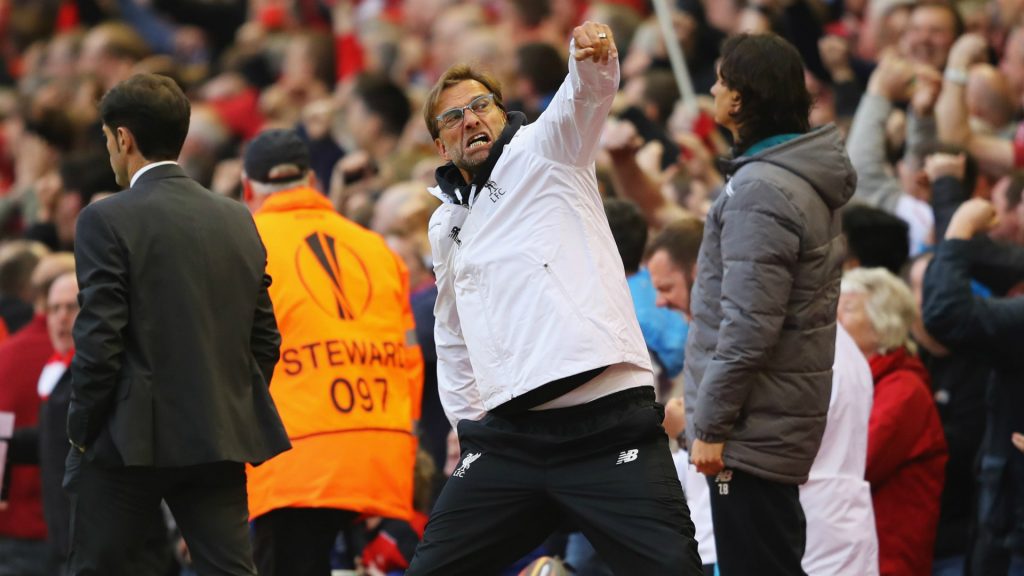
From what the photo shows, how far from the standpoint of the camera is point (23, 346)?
338 inches

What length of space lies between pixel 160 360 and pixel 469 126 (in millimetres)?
1298

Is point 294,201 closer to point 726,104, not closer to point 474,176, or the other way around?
point 474,176

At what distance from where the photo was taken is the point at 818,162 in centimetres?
578

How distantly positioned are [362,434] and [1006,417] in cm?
262

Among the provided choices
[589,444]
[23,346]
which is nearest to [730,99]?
[589,444]

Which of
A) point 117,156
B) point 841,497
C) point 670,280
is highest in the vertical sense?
point 117,156

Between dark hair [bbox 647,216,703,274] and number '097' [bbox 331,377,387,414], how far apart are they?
4.29 ft

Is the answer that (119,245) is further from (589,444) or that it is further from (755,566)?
(755,566)

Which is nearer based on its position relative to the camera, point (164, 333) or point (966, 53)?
point (164, 333)

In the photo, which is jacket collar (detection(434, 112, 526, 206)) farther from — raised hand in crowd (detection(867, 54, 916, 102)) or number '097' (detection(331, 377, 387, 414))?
raised hand in crowd (detection(867, 54, 916, 102))

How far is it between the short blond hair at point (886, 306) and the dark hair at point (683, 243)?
26.5 inches

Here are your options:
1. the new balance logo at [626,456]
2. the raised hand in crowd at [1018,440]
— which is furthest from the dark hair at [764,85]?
the raised hand in crowd at [1018,440]

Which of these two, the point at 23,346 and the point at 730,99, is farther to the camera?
→ the point at 23,346

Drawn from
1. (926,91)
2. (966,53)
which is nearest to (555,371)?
(926,91)
